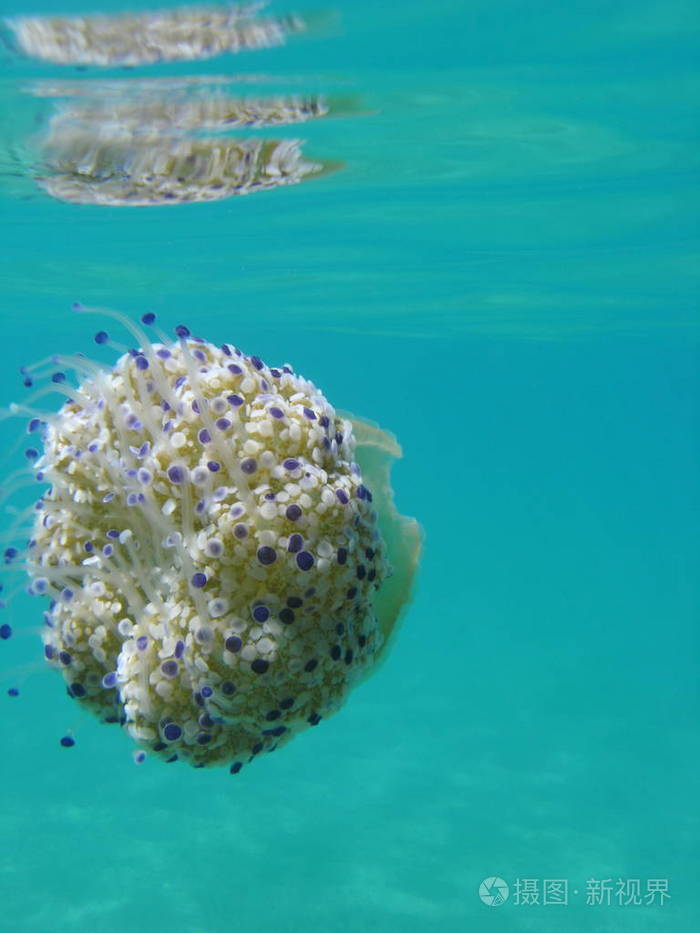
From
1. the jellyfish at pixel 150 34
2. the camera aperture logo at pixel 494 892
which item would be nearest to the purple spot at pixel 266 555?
the jellyfish at pixel 150 34

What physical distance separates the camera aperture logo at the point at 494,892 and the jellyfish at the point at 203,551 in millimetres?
9437

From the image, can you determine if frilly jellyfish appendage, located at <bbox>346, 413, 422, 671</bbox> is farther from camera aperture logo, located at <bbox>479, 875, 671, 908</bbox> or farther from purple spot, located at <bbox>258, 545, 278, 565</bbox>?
camera aperture logo, located at <bbox>479, 875, 671, 908</bbox>

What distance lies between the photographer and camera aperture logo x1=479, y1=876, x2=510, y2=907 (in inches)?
452

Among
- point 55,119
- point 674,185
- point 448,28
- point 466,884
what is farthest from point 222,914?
point 674,185

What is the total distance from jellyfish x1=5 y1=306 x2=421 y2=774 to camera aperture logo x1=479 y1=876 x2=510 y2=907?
9437 mm

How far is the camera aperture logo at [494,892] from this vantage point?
11.5 metres

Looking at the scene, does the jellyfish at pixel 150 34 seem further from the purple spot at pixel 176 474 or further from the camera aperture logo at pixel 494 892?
the camera aperture logo at pixel 494 892

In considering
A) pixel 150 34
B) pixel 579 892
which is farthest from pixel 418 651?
pixel 150 34

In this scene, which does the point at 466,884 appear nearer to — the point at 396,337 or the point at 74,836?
the point at 74,836

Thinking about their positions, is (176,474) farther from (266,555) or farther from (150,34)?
(150,34)

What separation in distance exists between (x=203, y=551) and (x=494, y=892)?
10.3m

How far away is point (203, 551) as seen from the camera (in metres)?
3.03

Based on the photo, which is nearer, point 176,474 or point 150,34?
point 176,474

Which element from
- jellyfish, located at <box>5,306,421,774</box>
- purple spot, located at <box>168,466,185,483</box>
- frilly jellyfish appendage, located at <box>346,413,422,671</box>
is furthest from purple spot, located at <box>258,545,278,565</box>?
frilly jellyfish appendage, located at <box>346,413,422,671</box>
